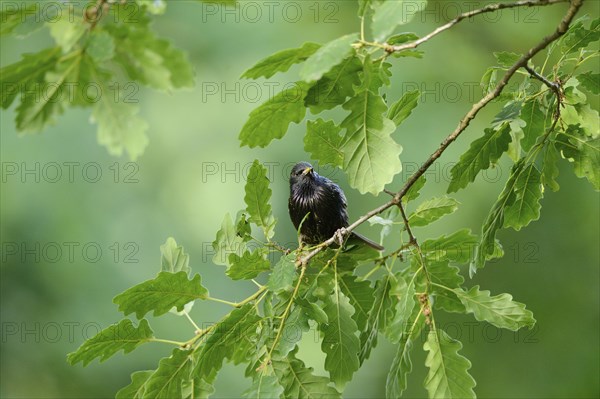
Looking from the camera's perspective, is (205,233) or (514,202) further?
(205,233)

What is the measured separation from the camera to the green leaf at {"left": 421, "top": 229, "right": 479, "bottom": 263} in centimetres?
279

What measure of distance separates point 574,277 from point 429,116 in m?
2.09

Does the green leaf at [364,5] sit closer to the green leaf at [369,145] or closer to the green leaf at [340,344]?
the green leaf at [369,145]

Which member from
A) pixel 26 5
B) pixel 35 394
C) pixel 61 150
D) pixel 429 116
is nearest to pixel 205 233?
pixel 61 150

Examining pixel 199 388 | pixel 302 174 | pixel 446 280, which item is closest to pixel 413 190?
pixel 446 280

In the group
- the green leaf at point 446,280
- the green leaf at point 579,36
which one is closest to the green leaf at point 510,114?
the green leaf at point 579,36

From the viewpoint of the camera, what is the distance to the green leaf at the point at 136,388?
273cm

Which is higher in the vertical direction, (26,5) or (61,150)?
(26,5)

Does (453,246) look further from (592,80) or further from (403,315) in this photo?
(592,80)

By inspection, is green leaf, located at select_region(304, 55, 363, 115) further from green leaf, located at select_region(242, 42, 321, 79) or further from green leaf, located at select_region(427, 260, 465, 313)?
green leaf, located at select_region(427, 260, 465, 313)

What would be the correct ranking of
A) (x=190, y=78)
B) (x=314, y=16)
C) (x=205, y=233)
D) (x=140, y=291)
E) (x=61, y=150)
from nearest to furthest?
(x=190, y=78), (x=140, y=291), (x=205, y=233), (x=61, y=150), (x=314, y=16)

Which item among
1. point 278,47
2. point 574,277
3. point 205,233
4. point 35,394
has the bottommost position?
point 35,394

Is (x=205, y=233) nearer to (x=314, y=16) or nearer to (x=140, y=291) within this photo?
(x=314, y=16)

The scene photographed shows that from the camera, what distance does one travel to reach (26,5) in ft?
5.56
